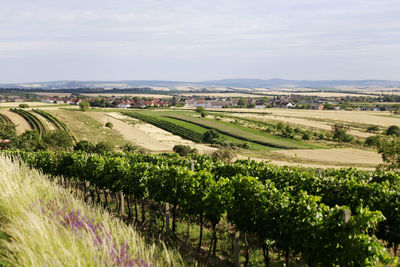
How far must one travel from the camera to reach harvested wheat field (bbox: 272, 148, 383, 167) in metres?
50.4

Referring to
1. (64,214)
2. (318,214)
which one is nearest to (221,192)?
(318,214)

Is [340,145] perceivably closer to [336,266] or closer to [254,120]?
[254,120]

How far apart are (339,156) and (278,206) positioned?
5126 centimetres

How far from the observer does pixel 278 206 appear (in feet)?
30.2

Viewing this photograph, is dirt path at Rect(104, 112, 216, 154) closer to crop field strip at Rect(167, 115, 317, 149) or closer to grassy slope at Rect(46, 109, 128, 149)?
grassy slope at Rect(46, 109, 128, 149)

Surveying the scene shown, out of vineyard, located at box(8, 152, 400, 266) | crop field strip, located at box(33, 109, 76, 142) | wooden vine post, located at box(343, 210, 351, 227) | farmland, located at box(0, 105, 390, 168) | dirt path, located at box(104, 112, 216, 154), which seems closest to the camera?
wooden vine post, located at box(343, 210, 351, 227)

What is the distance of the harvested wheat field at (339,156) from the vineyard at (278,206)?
121 feet

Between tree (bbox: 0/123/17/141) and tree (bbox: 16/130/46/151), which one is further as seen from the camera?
tree (bbox: 0/123/17/141)

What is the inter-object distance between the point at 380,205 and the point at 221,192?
5205 mm

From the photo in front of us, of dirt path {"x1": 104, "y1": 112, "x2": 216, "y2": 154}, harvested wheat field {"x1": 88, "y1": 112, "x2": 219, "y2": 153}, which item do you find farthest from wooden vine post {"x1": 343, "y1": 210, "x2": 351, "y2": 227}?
dirt path {"x1": 104, "y1": 112, "x2": 216, "y2": 154}

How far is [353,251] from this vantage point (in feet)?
23.9

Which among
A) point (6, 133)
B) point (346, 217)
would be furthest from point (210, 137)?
point (346, 217)

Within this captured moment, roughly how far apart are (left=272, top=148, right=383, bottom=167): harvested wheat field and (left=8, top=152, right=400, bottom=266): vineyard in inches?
1449

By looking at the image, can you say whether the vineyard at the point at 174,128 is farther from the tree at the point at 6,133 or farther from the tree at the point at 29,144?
the tree at the point at 6,133
